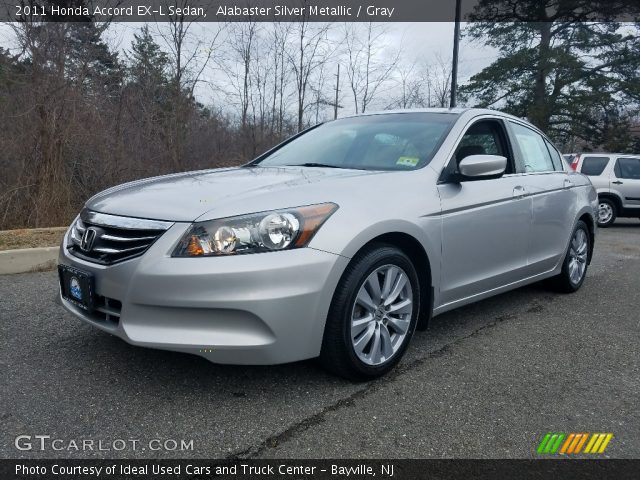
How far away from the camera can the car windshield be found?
324cm

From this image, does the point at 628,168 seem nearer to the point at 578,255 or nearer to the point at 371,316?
the point at 578,255

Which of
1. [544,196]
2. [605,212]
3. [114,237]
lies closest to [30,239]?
[114,237]

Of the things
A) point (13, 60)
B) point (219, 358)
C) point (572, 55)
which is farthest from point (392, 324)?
point (572, 55)

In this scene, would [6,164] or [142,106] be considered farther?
[142,106]

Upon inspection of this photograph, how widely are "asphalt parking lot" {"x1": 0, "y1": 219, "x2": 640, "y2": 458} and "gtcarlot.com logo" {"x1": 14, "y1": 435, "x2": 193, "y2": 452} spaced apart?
0.01 m

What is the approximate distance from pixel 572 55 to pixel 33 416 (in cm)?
2499

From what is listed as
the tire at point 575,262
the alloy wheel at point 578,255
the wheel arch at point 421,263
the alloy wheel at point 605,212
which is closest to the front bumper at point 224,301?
the wheel arch at point 421,263

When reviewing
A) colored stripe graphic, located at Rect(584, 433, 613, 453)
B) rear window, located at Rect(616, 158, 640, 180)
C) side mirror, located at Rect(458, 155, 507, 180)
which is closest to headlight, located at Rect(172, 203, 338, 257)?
side mirror, located at Rect(458, 155, 507, 180)

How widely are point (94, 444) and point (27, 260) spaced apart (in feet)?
12.5

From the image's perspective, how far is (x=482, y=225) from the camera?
3287 mm

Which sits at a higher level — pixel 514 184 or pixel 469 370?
pixel 514 184

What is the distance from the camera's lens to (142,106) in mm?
10320

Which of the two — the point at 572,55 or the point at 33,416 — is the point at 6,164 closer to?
the point at 33,416

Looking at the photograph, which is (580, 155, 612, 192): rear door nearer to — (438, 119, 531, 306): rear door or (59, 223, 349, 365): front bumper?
(438, 119, 531, 306): rear door
